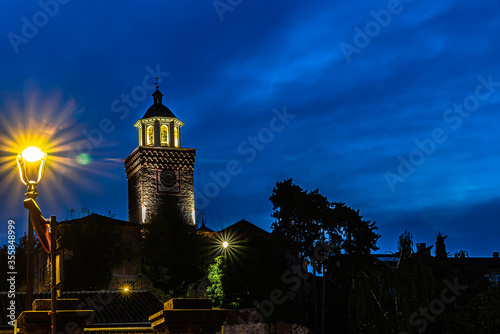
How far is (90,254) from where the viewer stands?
53125 mm

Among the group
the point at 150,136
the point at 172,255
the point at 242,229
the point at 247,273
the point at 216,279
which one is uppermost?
the point at 150,136

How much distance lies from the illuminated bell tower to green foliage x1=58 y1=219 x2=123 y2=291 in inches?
388

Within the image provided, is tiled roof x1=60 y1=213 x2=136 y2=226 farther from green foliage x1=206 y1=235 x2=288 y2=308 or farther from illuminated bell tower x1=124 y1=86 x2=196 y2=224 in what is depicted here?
green foliage x1=206 y1=235 x2=288 y2=308

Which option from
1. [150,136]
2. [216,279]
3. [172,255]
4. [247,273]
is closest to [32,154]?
[247,273]

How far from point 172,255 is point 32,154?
44.7m

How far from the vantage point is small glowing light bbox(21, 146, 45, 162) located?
9.32 meters

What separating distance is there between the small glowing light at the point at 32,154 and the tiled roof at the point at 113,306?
16181 millimetres

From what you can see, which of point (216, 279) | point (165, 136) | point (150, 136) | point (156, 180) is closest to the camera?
point (216, 279)

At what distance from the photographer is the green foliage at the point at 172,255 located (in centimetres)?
5288

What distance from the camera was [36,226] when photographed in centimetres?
916

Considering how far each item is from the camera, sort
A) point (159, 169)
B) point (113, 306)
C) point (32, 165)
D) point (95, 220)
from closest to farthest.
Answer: point (32, 165) < point (113, 306) < point (95, 220) < point (159, 169)

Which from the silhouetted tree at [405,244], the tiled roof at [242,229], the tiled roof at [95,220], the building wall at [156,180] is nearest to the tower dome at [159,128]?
the building wall at [156,180]

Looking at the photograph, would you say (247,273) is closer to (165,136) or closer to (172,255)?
(172,255)

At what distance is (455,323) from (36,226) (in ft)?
109
